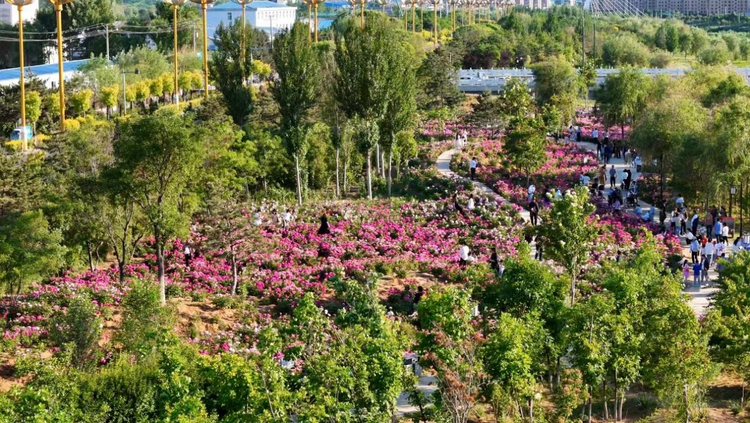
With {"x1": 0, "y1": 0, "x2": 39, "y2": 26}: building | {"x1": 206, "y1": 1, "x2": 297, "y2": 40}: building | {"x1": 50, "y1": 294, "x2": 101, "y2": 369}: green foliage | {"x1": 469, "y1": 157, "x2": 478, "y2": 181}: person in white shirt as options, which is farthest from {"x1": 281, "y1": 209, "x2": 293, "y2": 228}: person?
{"x1": 0, "y1": 0, "x2": 39, "y2": 26}: building

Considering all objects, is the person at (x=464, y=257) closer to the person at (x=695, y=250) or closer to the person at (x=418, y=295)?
the person at (x=418, y=295)

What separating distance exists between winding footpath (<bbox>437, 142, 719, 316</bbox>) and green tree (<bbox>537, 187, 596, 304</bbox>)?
2460 mm

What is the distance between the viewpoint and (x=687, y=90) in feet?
158

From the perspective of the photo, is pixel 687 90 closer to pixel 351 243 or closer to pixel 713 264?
pixel 713 264

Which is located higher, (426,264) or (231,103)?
(231,103)

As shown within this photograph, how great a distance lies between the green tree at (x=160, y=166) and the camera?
949 inches

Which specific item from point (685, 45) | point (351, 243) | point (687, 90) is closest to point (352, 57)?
point (351, 243)

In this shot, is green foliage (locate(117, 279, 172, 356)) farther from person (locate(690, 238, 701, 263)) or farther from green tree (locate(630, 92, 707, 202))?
green tree (locate(630, 92, 707, 202))

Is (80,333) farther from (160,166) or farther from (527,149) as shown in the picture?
(527,149)

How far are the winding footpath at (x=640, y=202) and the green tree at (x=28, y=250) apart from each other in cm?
1384

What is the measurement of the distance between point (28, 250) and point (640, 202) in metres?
21.6

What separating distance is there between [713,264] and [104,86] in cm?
3734

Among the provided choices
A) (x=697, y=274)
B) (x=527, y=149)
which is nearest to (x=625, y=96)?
(x=527, y=149)

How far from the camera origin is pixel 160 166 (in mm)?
24453
